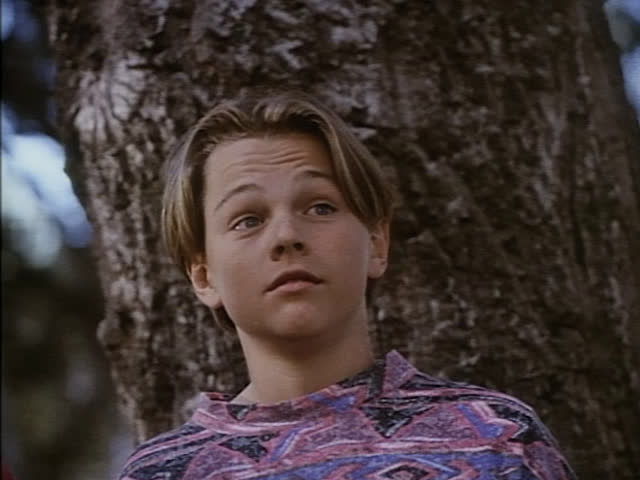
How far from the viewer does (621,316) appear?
172cm

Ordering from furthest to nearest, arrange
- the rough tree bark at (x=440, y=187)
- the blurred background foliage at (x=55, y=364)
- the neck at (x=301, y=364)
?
1. the blurred background foliage at (x=55, y=364)
2. the rough tree bark at (x=440, y=187)
3. the neck at (x=301, y=364)

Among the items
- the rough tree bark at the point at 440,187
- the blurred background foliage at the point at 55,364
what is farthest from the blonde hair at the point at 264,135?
the blurred background foliage at the point at 55,364

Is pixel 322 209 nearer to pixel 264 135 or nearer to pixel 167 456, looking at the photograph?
pixel 264 135

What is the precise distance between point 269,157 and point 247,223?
7 centimetres

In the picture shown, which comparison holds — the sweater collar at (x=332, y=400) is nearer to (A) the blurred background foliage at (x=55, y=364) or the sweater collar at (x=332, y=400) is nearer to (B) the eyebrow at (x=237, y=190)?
(B) the eyebrow at (x=237, y=190)

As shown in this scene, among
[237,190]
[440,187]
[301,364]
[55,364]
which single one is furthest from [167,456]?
[55,364]

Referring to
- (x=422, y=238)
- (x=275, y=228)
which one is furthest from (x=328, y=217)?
(x=422, y=238)

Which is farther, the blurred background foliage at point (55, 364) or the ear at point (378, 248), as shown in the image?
the blurred background foliage at point (55, 364)

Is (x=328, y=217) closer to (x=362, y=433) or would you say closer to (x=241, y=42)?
(x=362, y=433)

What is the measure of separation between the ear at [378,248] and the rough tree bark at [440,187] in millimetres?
273

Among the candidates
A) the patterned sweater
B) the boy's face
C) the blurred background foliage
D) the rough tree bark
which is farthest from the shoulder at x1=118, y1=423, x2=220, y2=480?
the blurred background foliage

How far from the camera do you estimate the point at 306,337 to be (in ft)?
4.14

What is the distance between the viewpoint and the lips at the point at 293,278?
1.23 m

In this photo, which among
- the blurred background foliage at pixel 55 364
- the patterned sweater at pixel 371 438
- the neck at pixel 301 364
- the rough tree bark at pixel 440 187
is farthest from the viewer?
the blurred background foliage at pixel 55 364
